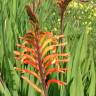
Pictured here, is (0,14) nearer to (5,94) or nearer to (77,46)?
(77,46)

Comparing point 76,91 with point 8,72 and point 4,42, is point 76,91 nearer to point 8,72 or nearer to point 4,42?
point 8,72

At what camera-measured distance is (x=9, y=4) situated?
2.18 meters

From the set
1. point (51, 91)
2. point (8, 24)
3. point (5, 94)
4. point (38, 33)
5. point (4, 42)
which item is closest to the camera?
point (38, 33)

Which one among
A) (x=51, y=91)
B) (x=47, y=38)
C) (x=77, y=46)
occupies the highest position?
(x=47, y=38)

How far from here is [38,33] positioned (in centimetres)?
71

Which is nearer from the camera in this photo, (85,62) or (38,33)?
(38,33)

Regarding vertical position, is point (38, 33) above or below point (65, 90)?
above

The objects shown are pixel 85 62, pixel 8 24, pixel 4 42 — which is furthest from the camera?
pixel 8 24

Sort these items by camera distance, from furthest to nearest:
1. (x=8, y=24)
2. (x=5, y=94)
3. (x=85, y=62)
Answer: (x=8, y=24) → (x=85, y=62) → (x=5, y=94)

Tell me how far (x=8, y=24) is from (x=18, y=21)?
298mm

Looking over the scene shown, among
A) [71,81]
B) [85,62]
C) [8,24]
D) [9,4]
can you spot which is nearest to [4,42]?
[8,24]

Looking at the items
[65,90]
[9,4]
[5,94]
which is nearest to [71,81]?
[65,90]

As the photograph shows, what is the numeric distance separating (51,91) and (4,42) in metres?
0.43

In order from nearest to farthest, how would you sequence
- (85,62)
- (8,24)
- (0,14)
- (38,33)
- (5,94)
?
(38,33) < (5,94) < (85,62) < (8,24) < (0,14)
